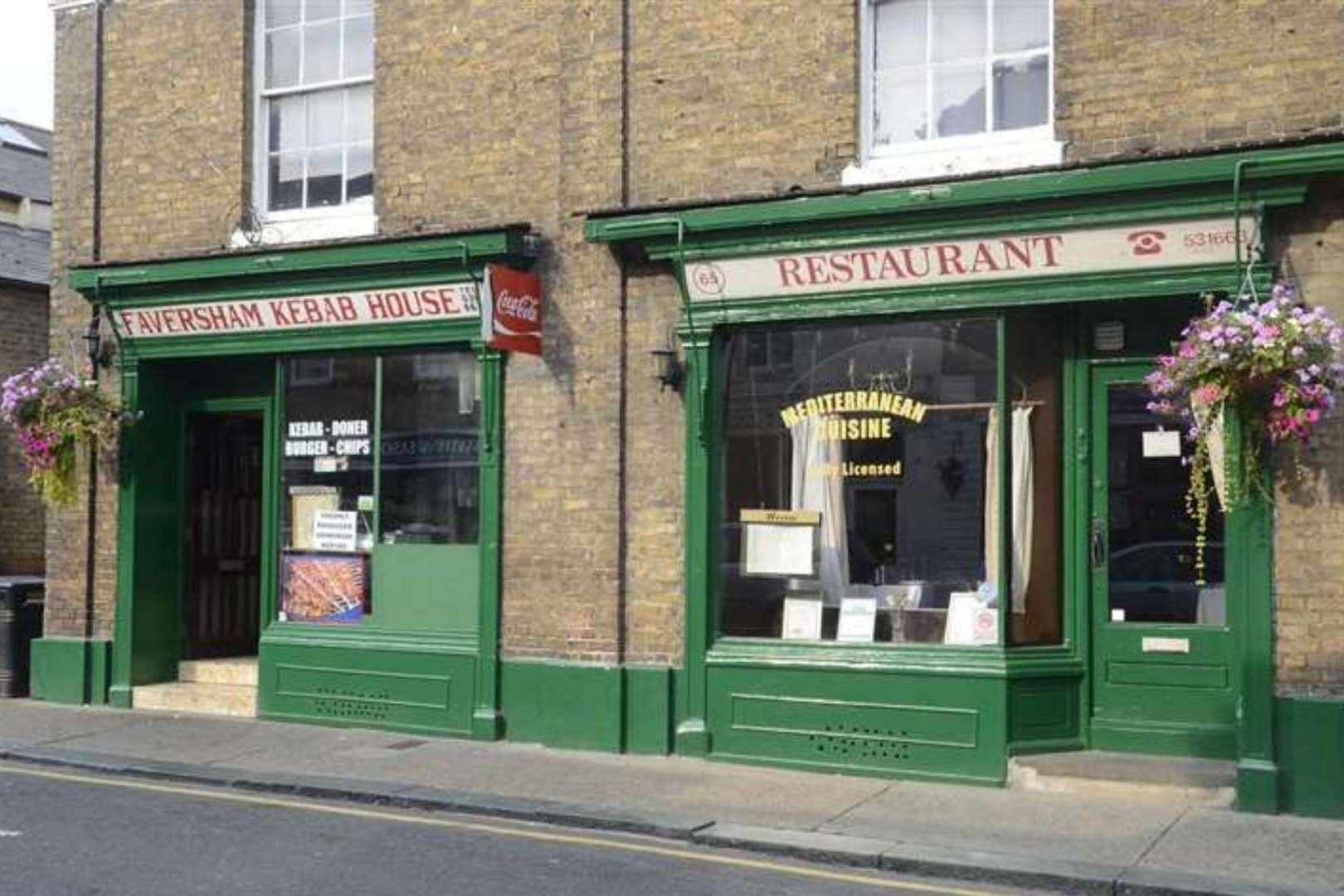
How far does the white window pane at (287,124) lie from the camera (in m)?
12.2

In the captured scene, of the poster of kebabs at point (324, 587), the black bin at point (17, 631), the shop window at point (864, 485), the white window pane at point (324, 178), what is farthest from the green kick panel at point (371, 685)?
the white window pane at point (324, 178)

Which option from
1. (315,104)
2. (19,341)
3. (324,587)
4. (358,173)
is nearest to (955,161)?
(358,173)

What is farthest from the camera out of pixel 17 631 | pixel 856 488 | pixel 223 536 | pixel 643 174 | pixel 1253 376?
pixel 223 536

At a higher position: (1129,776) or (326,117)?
(326,117)

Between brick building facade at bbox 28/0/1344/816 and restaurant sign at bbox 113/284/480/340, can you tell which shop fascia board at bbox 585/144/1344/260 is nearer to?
brick building facade at bbox 28/0/1344/816

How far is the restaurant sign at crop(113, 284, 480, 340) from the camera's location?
1105 cm

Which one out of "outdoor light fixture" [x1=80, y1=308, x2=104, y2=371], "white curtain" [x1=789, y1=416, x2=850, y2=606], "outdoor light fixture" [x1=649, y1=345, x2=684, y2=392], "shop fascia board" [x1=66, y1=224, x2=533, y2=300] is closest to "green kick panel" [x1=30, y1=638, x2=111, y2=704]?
"outdoor light fixture" [x1=80, y1=308, x2=104, y2=371]

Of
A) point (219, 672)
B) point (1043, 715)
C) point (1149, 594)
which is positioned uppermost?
point (1149, 594)

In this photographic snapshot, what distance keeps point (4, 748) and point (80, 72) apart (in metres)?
5.98

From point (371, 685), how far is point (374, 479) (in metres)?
1.62

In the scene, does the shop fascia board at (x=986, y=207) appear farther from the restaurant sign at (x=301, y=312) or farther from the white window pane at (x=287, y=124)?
the white window pane at (x=287, y=124)

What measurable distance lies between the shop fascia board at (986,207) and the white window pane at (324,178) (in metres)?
2.78

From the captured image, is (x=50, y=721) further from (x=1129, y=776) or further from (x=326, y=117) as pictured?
(x=1129, y=776)

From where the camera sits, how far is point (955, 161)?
962 centimetres
